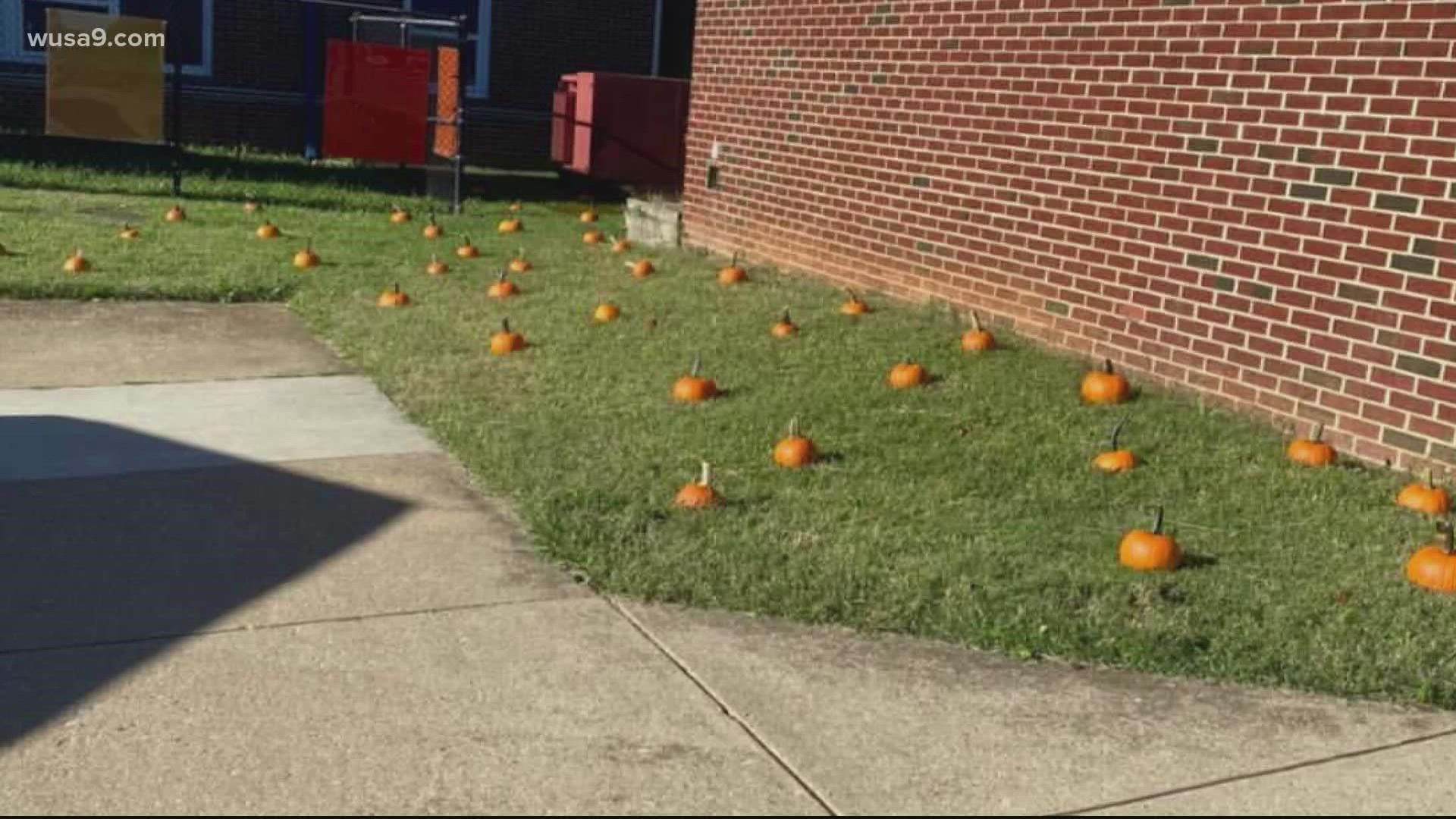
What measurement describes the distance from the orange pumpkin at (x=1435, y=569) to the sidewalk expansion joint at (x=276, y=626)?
2.79 metres

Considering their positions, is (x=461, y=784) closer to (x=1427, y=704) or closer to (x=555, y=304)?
(x=1427, y=704)

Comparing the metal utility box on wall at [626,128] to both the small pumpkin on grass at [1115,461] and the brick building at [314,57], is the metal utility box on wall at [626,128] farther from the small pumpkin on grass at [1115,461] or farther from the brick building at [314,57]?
the small pumpkin on grass at [1115,461]

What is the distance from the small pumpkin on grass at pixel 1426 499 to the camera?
559 centimetres

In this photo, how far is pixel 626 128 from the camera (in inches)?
738

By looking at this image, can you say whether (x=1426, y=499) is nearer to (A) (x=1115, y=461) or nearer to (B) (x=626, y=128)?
(A) (x=1115, y=461)

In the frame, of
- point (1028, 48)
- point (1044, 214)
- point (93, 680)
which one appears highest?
point (1028, 48)

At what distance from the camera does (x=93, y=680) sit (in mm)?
4008

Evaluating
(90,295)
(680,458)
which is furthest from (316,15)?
(680,458)

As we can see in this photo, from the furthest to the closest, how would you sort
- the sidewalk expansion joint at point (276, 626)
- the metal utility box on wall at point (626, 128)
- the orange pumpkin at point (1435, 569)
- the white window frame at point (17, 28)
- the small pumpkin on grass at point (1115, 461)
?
the white window frame at point (17, 28)
the metal utility box on wall at point (626, 128)
the small pumpkin on grass at point (1115, 461)
the orange pumpkin at point (1435, 569)
the sidewalk expansion joint at point (276, 626)

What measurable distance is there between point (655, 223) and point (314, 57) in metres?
10.4

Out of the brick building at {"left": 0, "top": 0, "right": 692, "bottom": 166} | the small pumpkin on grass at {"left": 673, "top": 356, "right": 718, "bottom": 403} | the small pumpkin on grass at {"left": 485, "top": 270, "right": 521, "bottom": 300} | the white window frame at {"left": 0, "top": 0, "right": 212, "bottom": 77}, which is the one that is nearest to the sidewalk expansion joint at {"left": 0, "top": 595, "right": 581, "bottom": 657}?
the small pumpkin on grass at {"left": 673, "top": 356, "right": 718, "bottom": 403}

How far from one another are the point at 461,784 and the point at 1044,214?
5749 mm

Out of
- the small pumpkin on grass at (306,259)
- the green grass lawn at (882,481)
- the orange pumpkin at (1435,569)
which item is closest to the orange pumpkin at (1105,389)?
the green grass lawn at (882,481)

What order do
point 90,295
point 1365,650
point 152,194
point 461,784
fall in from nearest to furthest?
point 461,784, point 1365,650, point 90,295, point 152,194
